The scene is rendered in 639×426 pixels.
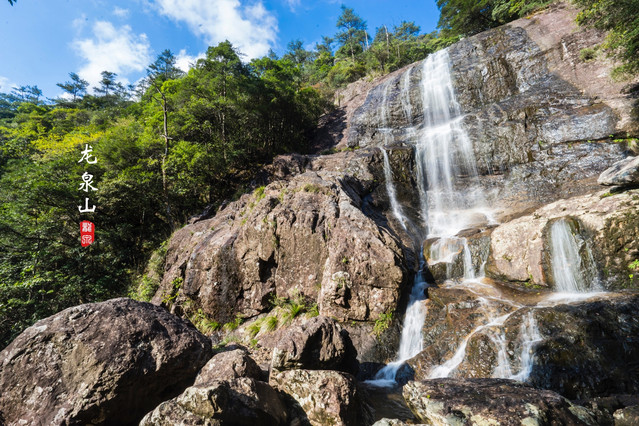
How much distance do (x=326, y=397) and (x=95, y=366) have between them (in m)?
3.61

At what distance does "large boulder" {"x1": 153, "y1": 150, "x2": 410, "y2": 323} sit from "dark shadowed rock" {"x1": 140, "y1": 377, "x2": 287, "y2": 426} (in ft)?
12.1

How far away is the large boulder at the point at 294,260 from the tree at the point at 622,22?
913 cm

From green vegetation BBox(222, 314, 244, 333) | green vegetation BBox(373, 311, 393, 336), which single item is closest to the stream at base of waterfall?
green vegetation BBox(373, 311, 393, 336)

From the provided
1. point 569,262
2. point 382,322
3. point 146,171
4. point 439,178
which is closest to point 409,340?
point 382,322

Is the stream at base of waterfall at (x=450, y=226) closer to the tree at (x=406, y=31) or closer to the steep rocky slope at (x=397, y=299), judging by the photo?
Answer: the steep rocky slope at (x=397, y=299)

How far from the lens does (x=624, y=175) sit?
24.0 feet

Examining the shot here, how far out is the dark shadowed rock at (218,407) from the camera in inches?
123

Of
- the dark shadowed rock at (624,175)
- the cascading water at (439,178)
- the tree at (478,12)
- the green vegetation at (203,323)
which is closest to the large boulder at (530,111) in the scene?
Answer: the cascading water at (439,178)

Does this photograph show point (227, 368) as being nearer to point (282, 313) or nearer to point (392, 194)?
point (282, 313)

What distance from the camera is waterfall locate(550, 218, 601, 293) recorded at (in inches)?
263

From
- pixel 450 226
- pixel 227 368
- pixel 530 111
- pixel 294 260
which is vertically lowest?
pixel 227 368

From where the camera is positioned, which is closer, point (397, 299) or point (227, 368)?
point (227, 368)

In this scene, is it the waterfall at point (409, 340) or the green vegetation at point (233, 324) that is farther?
the green vegetation at point (233, 324)

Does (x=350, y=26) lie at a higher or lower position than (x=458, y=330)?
higher
